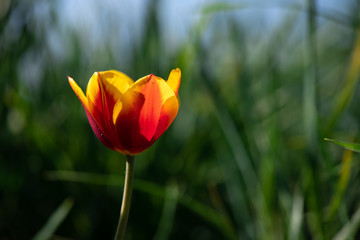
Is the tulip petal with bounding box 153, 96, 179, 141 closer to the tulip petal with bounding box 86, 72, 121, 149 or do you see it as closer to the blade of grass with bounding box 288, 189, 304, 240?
the tulip petal with bounding box 86, 72, 121, 149

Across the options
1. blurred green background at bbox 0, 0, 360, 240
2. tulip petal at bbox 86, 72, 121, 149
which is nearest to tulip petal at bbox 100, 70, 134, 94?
tulip petal at bbox 86, 72, 121, 149

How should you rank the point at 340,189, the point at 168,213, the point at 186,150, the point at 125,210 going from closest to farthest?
the point at 125,210 → the point at 340,189 → the point at 168,213 → the point at 186,150

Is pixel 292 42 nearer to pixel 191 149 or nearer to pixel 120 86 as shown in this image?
pixel 191 149

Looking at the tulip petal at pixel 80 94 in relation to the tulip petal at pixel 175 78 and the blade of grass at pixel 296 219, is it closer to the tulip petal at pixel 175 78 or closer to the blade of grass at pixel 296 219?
the tulip petal at pixel 175 78

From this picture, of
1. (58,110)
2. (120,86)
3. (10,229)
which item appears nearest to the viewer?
(120,86)

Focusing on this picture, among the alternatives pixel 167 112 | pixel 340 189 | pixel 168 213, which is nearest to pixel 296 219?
pixel 340 189

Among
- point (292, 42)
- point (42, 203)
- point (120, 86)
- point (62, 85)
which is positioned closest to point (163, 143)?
point (42, 203)

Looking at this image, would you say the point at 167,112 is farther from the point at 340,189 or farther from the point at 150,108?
the point at 340,189

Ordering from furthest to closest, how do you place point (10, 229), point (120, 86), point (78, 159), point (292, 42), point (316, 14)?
point (292, 42), point (78, 159), point (10, 229), point (316, 14), point (120, 86)
